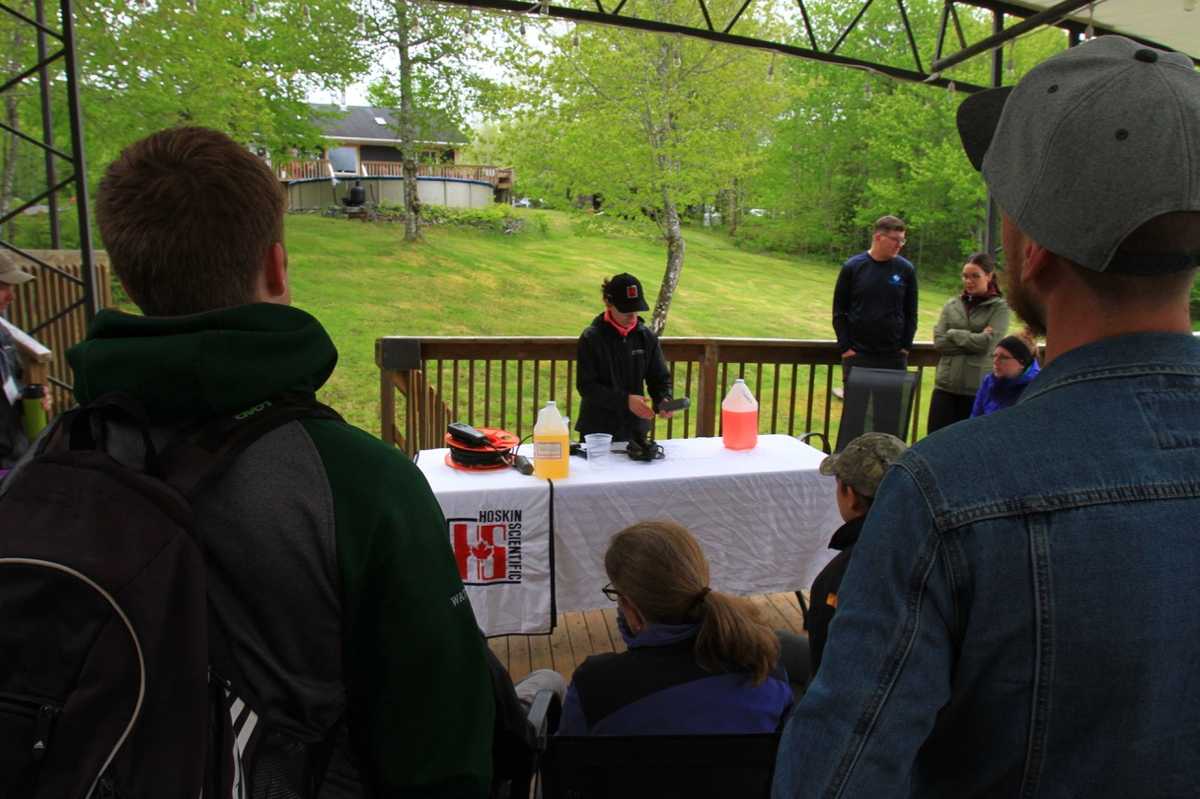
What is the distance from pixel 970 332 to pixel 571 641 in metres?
3.28

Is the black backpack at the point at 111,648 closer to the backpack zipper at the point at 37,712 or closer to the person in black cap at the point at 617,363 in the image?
the backpack zipper at the point at 37,712

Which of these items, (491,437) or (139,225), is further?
(491,437)

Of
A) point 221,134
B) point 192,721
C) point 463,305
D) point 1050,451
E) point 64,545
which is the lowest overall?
point 463,305

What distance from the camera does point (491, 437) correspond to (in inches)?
144

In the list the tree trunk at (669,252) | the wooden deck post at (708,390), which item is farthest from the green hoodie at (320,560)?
the tree trunk at (669,252)

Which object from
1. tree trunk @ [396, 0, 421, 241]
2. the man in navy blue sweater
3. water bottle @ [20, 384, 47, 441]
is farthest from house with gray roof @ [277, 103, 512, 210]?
water bottle @ [20, 384, 47, 441]

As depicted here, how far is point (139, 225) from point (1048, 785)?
1070mm

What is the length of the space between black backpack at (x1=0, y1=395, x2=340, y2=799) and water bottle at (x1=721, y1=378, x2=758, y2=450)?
126 inches

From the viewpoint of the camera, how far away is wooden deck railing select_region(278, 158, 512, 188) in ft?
89.1

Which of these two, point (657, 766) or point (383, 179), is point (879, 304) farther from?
point (383, 179)

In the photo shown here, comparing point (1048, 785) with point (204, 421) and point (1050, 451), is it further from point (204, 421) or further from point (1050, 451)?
point (204, 421)

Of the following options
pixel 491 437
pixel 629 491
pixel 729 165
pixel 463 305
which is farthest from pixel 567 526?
pixel 463 305

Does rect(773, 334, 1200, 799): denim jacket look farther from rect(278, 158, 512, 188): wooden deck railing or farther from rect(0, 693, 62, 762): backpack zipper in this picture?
rect(278, 158, 512, 188): wooden deck railing

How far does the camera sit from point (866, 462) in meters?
2.52
